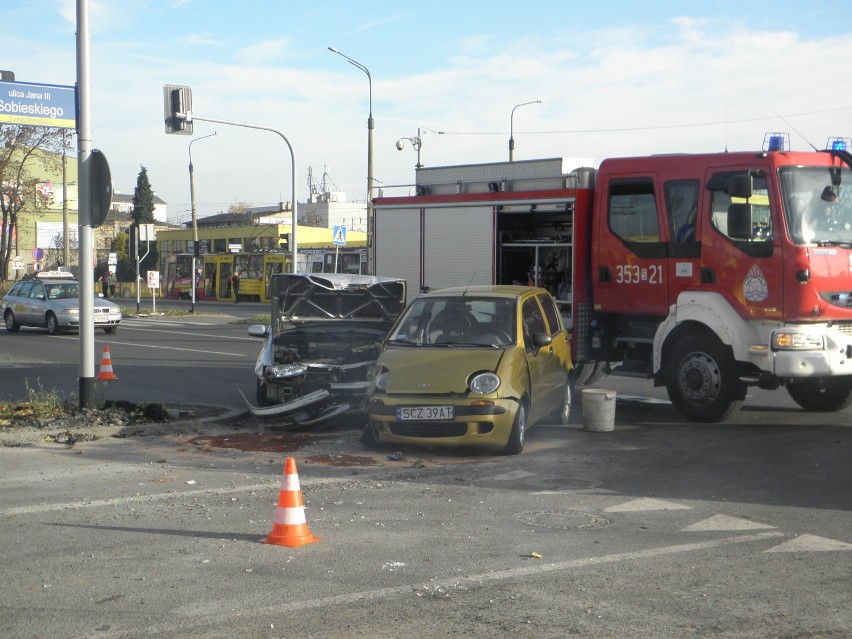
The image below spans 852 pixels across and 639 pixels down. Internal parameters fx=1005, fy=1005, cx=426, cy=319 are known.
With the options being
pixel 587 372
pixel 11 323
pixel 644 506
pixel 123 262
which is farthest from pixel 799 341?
pixel 123 262

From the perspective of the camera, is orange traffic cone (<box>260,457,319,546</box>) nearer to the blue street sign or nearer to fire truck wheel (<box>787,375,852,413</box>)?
the blue street sign

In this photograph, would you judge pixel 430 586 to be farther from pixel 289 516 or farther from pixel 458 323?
pixel 458 323

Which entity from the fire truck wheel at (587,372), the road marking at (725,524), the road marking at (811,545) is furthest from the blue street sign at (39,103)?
the road marking at (811,545)

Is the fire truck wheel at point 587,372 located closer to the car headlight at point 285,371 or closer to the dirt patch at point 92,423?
the car headlight at point 285,371

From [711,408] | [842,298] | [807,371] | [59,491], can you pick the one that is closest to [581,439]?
[711,408]

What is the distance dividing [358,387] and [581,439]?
262 centimetres

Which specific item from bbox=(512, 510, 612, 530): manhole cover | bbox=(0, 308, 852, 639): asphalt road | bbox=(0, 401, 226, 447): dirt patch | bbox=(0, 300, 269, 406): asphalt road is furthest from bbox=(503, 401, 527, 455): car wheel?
bbox=(0, 300, 269, 406): asphalt road

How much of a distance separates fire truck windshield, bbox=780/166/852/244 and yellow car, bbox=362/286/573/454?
2.98 metres

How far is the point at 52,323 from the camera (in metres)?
28.1

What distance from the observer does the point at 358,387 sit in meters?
11.7

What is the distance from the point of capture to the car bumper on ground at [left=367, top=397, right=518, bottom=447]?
973 centimetres

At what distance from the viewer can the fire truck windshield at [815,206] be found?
1114cm

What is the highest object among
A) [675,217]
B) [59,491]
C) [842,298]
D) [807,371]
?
[675,217]

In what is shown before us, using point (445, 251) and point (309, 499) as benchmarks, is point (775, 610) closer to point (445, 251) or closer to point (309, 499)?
point (309, 499)
